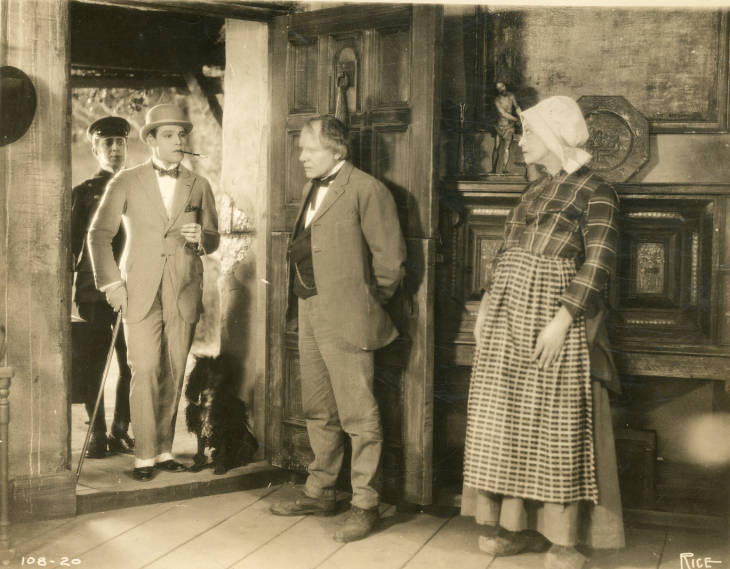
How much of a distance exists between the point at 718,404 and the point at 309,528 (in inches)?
76.4

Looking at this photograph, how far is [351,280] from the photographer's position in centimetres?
380

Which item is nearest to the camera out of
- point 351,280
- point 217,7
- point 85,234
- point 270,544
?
point 270,544

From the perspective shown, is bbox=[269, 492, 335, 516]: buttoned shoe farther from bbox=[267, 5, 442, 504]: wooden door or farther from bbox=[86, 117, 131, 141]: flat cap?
bbox=[86, 117, 131, 141]: flat cap

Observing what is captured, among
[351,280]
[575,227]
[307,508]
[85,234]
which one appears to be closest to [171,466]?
[307,508]

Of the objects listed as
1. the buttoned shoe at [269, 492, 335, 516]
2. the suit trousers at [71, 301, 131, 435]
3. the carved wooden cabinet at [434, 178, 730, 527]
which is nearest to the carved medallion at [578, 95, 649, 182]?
the carved wooden cabinet at [434, 178, 730, 527]

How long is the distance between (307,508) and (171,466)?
0.87 m

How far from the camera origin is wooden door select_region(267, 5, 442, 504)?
390cm

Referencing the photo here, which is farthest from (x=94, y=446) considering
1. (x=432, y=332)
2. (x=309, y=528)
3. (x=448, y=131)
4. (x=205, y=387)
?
(x=448, y=131)

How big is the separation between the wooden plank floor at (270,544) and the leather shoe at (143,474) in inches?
8.3

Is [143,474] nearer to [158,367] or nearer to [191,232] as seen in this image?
[158,367]

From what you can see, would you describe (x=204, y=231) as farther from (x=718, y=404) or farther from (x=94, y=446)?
(x=718, y=404)

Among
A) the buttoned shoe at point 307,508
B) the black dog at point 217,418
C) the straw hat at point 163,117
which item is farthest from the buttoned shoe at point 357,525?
the straw hat at point 163,117

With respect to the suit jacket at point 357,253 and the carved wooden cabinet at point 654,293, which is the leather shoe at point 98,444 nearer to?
the suit jacket at point 357,253

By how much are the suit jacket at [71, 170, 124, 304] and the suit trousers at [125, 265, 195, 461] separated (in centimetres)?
54
